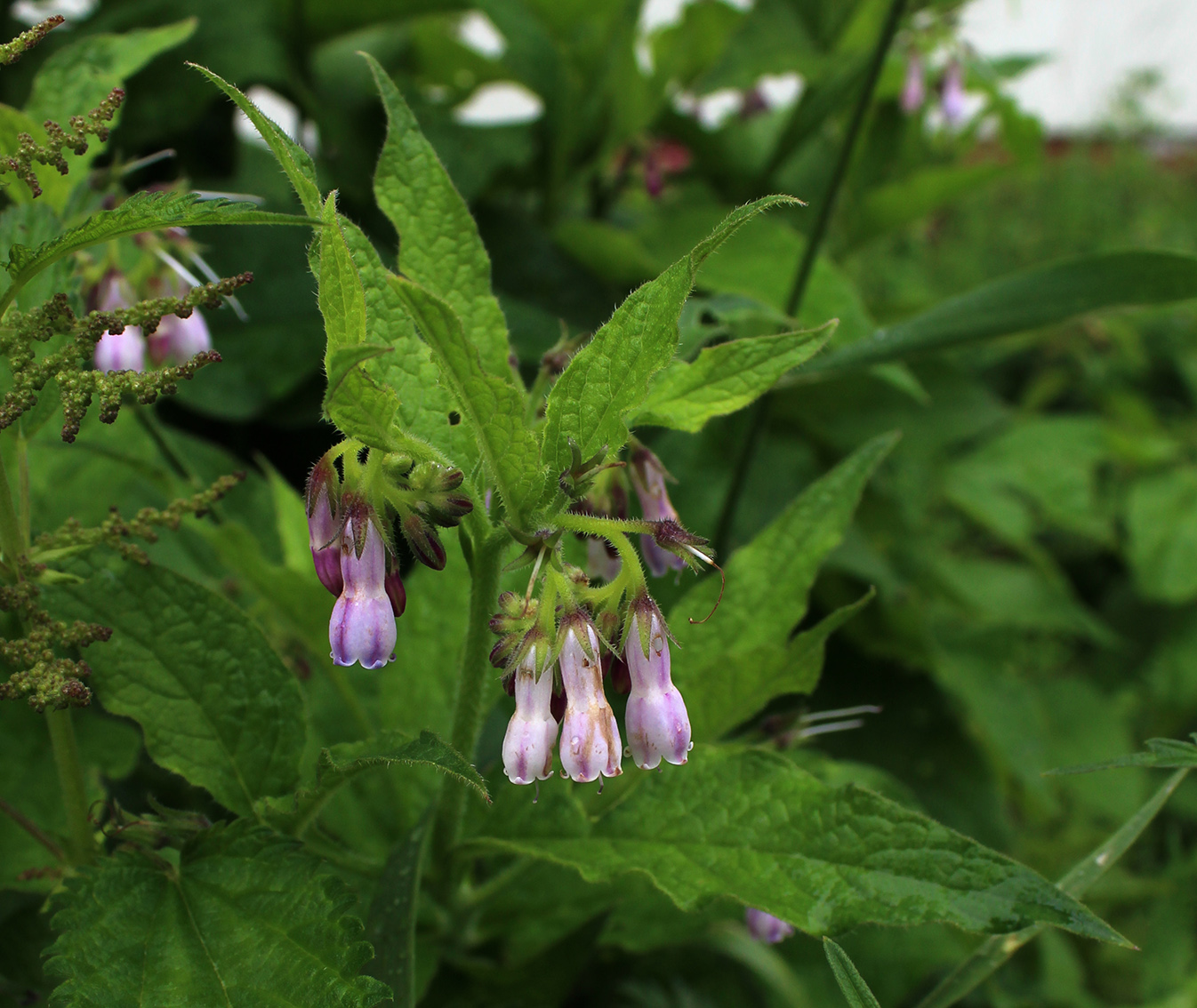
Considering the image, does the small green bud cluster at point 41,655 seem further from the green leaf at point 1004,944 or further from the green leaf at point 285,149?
the green leaf at point 1004,944

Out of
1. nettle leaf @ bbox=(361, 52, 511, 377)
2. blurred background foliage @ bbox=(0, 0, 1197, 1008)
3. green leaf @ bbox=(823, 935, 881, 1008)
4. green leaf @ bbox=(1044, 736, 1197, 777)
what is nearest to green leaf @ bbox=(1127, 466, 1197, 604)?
blurred background foliage @ bbox=(0, 0, 1197, 1008)

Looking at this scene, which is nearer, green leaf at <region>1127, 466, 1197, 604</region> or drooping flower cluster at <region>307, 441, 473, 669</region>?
drooping flower cluster at <region>307, 441, 473, 669</region>

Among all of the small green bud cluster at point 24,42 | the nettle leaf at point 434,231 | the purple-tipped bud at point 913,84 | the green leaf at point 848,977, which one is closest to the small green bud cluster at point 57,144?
the small green bud cluster at point 24,42

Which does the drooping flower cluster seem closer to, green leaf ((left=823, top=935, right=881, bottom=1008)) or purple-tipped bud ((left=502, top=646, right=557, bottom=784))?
purple-tipped bud ((left=502, top=646, right=557, bottom=784))

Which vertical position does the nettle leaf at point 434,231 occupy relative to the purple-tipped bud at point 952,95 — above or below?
above

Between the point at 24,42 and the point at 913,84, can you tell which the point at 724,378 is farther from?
the point at 913,84

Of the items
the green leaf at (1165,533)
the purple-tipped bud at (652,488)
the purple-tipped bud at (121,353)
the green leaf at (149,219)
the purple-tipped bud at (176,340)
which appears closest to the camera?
the green leaf at (149,219)

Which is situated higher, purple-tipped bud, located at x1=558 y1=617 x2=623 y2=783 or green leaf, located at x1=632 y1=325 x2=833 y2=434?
green leaf, located at x1=632 y1=325 x2=833 y2=434
